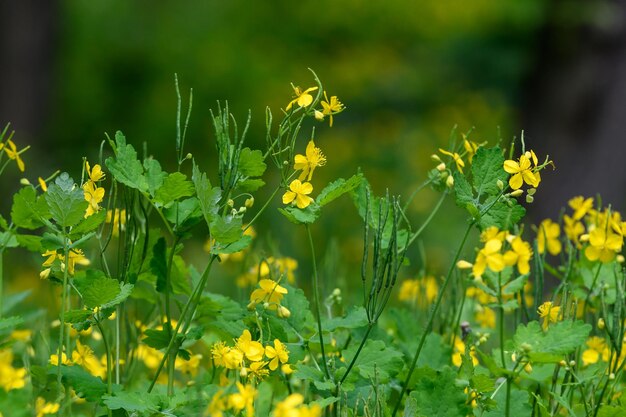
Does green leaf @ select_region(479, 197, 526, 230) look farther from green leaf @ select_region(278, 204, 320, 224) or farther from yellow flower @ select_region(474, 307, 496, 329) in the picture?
yellow flower @ select_region(474, 307, 496, 329)

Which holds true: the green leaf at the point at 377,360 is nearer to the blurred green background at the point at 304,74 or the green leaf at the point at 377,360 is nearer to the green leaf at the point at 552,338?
the green leaf at the point at 552,338

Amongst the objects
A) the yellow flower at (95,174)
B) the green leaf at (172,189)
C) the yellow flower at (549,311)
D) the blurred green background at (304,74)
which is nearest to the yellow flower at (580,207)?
the yellow flower at (549,311)

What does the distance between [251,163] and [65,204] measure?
10.6 inches

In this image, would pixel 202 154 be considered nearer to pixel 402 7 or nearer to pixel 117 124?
pixel 117 124

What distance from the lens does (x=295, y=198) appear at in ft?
4.65

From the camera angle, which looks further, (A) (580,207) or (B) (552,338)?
(A) (580,207)

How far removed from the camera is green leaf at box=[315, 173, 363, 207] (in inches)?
53.9

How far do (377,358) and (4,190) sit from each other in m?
6.64

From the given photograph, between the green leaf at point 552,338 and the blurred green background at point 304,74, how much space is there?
25.1 feet

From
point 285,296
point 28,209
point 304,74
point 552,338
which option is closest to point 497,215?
point 552,338

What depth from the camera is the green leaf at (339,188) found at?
4.49 feet

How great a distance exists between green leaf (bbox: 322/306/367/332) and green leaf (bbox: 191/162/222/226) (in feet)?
0.88

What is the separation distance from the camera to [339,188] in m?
1.38

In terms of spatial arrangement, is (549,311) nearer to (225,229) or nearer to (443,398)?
(443,398)
